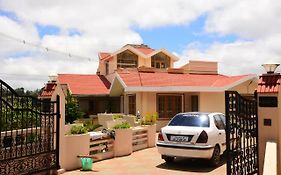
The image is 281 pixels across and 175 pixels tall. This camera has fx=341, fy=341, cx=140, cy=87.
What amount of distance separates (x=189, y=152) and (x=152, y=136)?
5547 mm

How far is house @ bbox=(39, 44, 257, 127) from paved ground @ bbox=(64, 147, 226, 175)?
35.1 ft

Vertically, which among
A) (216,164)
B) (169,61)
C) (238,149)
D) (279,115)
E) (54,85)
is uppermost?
(169,61)

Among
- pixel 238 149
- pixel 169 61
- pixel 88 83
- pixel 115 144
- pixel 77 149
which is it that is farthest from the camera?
pixel 169 61

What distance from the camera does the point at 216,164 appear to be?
1043cm

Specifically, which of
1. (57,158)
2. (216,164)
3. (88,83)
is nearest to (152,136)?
(216,164)

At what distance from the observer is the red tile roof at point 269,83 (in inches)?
281

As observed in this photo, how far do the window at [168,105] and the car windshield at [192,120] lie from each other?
1216cm

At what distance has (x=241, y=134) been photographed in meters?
7.06

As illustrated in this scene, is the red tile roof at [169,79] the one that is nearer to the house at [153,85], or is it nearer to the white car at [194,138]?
the house at [153,85]

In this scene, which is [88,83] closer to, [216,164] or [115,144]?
[115,144]

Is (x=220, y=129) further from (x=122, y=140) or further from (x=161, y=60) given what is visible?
(x=161, y=60)

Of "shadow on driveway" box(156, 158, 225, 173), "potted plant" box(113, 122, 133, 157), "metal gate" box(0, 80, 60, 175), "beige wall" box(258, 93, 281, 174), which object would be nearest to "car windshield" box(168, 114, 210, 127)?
"shadow on driveway" box(156, 158, 225, 173)

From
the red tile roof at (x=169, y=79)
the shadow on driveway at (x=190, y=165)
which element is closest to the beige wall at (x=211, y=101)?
the red tile roof at (x=169, y=79)

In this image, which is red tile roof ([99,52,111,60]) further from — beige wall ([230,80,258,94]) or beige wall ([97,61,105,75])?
beige wall ([230,80,258,94])
